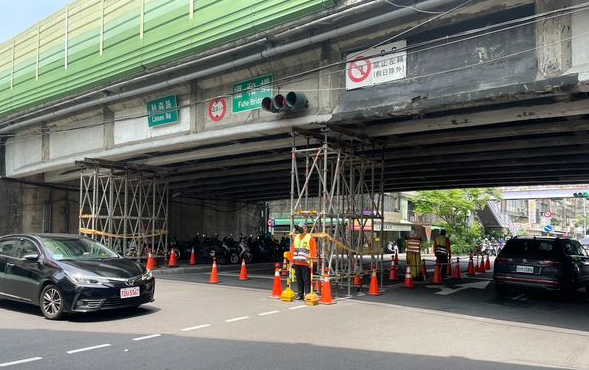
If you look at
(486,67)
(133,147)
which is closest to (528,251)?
(486,67)

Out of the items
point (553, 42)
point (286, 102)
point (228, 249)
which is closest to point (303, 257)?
point (286, 102)

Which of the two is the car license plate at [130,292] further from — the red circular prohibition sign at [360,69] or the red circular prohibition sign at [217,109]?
the red circular prohibition sign at [360,69]

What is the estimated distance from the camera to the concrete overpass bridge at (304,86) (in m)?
9.12

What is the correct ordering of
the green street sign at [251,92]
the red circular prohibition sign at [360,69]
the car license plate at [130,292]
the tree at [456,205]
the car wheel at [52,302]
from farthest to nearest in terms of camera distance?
the tree at [456,205]
the green street sign at [251,92]
the red circular prohibition sign at [360,69]
the car license plate at [130,292]
the car wheel at [52,302]

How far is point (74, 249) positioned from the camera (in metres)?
9.30

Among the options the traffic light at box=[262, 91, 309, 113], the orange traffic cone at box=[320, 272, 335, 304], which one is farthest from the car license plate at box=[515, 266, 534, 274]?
the traffic light at box=[262, 91, 309, 113]

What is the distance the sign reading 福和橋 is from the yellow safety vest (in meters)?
3.54

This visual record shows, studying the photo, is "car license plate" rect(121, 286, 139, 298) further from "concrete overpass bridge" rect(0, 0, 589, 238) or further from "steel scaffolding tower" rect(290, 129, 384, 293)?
"concrete overpass bridge" rect(0, 0, 589, 238)

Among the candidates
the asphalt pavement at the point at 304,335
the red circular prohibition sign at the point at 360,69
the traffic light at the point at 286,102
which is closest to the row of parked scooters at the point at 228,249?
the traffic light at the point at 286,102

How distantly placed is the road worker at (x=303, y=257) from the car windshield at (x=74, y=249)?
12.2 feet

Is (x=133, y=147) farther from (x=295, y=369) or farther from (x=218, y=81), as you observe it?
(x=295, y=369)

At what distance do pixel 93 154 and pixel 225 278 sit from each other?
21.0 ft

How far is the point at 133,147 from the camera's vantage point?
52.7ft

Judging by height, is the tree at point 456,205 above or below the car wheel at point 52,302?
above
